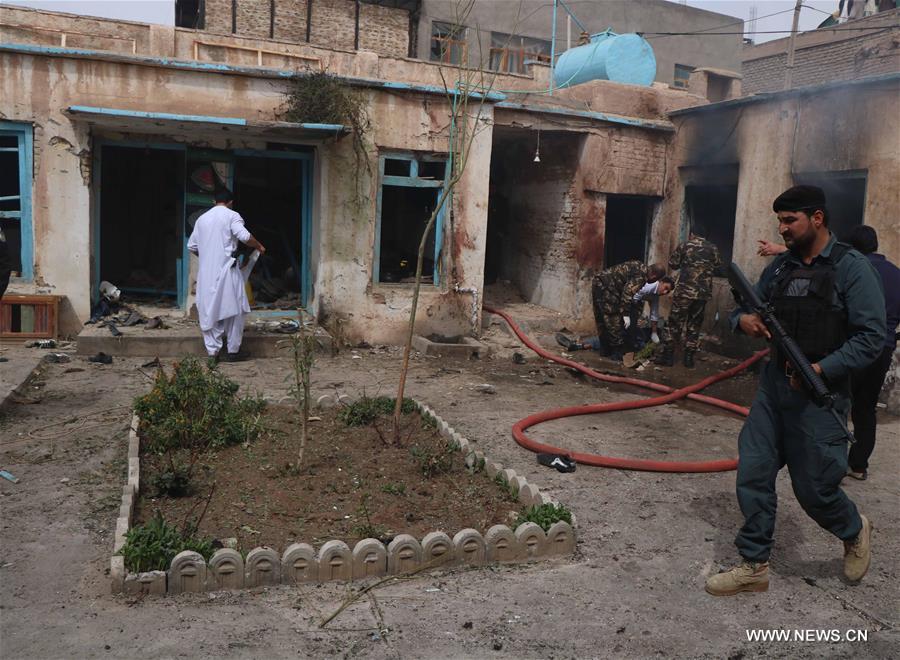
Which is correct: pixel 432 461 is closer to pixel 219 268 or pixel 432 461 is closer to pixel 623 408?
pixel 623 408

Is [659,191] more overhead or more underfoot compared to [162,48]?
more underfoot

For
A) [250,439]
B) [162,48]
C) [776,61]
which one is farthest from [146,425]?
[776,61]

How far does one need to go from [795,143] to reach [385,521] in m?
8.45

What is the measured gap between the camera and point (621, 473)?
574cm

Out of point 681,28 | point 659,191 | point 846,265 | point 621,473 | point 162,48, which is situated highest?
point 681,28

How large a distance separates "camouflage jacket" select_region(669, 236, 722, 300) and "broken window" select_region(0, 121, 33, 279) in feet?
26.6

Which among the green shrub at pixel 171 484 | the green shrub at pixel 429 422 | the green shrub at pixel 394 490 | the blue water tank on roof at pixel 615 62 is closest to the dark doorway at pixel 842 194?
the blue water tank on roof at pixel 615 62

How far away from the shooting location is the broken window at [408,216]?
10773 mm

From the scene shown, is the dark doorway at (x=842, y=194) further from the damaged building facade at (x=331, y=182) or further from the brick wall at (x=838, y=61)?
the brick wall at (x=838, y=61)

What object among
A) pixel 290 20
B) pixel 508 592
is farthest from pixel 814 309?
pixel 290 20

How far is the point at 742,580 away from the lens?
151 inches

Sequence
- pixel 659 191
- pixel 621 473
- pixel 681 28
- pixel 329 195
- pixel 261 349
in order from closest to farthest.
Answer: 1. pixel 621 473
2. pixel 261 349
3. pixel 329 195
4. pixel 659 191
5. pixel 681 28

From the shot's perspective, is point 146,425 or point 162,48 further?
point 162,48

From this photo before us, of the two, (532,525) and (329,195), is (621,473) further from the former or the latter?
(329,195)
